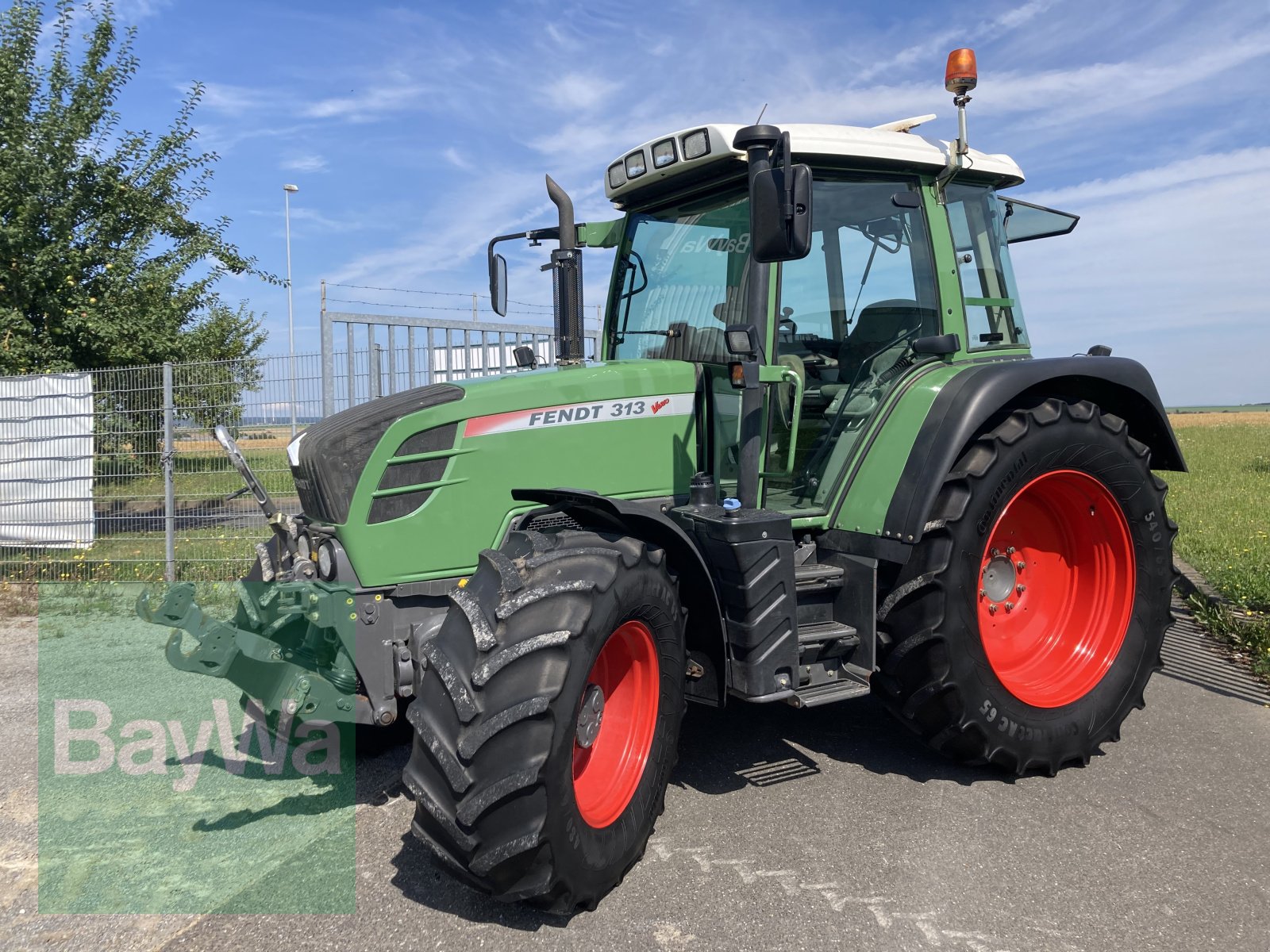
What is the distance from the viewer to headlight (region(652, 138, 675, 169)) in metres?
3.92

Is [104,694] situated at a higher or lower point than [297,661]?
lower

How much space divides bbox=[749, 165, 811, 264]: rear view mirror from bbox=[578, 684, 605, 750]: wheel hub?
5.06 ft

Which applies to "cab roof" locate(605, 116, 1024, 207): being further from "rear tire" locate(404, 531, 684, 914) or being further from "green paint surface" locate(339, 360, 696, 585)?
"rear tire" locate(404, 531, 684, 914)

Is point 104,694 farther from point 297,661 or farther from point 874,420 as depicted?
point 874,420

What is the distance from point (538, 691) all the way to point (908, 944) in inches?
50.7

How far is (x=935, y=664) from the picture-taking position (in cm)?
370

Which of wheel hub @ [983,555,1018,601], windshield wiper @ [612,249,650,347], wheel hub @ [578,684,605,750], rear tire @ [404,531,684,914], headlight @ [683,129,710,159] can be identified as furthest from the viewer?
windshield wiper @ [612,249,650,347]

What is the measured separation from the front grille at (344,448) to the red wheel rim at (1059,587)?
254 cm

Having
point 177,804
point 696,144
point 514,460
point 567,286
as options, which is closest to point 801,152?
point 696,144

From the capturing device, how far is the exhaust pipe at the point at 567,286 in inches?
170

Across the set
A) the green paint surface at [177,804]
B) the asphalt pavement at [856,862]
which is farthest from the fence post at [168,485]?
the asphalt pavement at [856,862]

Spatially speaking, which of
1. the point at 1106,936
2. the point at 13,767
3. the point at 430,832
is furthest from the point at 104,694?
the point at 1106,936

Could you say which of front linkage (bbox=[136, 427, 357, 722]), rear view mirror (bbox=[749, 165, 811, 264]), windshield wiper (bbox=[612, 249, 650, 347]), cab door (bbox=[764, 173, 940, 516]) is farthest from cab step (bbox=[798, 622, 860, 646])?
front linkage (bbox=[136, 427, 357, 722])

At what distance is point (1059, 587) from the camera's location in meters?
4.52
